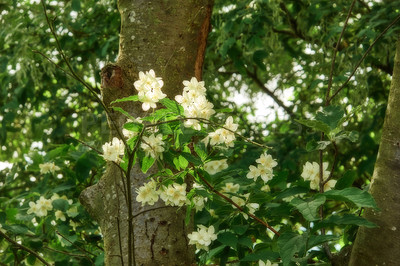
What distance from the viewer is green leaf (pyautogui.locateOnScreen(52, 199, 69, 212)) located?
9.13 ft

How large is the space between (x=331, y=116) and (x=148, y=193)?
58 centimetres

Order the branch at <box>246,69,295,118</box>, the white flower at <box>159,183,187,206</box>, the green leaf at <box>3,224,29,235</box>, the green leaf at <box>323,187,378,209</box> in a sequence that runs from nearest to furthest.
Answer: the green leaf at <box>323,187,378,209</box> < the white flower at <box>159,183,187,206</box> < the green leaf at <box>3,224,29,235</box> < the branch at <box>246,69,295,118</box>

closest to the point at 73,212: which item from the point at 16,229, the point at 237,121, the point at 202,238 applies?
the point at 16,229

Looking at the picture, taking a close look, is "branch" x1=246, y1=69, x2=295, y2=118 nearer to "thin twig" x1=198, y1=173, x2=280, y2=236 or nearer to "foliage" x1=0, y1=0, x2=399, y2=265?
"foliage" x1=0, y1=0, x2=399, y2=265

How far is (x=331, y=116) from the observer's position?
182cm

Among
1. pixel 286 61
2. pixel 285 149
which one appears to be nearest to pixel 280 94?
pixel 286 61

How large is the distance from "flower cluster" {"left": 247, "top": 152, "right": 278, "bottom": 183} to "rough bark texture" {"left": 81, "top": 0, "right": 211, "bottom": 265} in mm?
262

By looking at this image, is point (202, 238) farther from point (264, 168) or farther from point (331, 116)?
point (331, 116)

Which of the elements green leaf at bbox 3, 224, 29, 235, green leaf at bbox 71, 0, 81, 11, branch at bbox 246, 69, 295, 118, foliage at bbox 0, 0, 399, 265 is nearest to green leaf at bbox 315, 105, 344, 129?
foliage at bbox 0, 0, 399, 265

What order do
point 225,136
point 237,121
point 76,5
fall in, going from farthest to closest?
point 76,5 < point 237,121 < point 225,136

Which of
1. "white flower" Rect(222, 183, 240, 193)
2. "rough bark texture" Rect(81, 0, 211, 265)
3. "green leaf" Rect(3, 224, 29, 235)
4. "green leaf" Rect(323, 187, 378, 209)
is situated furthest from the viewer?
"green leaf" Rect(3, 224, 29, 235)

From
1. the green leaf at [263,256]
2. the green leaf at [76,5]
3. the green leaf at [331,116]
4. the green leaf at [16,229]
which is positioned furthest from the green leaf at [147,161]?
the green leaf at [76,5]

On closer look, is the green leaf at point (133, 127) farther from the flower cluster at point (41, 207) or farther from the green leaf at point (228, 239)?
the flower cluster at point (41, 207)

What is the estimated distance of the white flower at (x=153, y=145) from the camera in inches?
65.7
